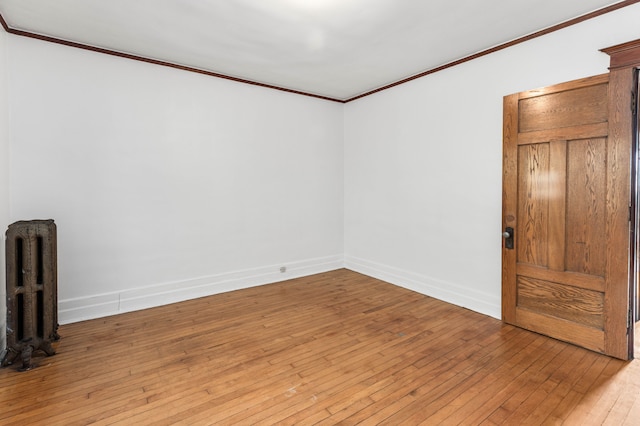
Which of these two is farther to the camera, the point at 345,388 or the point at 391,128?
the point at 391,128

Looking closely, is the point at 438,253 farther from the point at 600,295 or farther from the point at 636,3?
the point at 636,3

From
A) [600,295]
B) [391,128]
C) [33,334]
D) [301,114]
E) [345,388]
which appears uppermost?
[301,114]

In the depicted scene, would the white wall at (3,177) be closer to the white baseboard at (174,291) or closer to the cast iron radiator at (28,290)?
the cast iron radiator at (28,290)

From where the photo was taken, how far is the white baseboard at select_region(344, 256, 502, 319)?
3457 millimetres

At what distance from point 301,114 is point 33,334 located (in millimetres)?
3926

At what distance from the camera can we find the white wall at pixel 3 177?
2.70m

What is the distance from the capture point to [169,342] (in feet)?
9.51

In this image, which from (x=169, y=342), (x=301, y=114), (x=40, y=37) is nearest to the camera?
(x=169, y=342)

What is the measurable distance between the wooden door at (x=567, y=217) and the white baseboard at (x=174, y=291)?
9.15 feet

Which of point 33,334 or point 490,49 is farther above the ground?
point 490,49

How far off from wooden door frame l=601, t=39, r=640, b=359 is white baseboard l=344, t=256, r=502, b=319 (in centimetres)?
105

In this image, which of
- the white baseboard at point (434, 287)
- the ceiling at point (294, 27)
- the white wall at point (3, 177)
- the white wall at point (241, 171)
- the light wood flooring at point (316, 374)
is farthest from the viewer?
the white baseboard at point (434, 287)

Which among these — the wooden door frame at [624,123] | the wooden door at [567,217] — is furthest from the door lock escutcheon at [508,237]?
the wooden door frame at [624,123]

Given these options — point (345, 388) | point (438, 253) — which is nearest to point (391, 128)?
point (438, 253)
